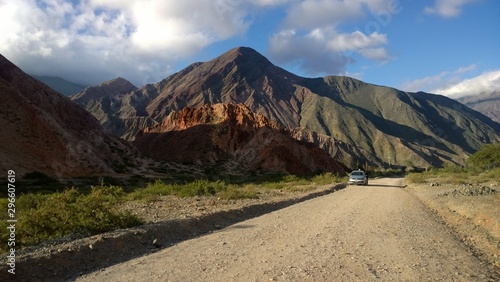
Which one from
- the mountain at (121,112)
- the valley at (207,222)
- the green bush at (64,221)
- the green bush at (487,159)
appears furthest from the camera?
the mountain at (121,112)

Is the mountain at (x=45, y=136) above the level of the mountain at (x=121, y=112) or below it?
below

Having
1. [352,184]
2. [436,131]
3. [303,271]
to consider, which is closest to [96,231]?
[303,271]

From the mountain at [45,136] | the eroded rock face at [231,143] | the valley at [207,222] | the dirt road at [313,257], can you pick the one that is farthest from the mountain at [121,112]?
the dirt road at [313,257]

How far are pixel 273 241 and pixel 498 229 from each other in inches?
308

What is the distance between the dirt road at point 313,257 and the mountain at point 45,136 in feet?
118

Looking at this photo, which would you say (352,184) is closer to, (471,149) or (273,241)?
(273,241)

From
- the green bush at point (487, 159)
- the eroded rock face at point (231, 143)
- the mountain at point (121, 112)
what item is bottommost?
the green bush at point (487, 159)

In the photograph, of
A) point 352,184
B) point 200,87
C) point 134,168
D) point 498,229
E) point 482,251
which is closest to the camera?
point 482,251

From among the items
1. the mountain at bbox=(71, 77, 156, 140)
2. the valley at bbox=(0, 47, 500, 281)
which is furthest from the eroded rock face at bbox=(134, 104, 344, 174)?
the mountain at bbox=(71, 77, 156, 140)

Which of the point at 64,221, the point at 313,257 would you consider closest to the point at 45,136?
the point at 64,221

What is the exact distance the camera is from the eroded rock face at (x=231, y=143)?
77188 mm

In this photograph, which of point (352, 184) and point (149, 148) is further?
point (149, 148)

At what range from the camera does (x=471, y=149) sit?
194 metres

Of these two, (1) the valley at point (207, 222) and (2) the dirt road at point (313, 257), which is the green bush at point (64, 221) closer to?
(1) the valley at point (207, 222)
